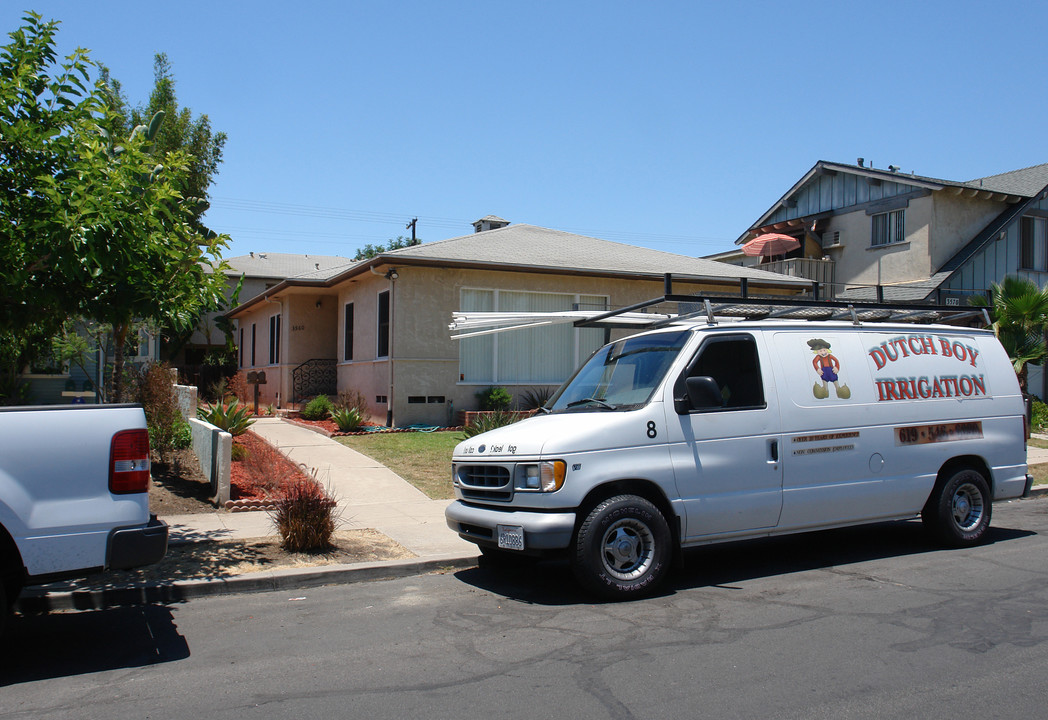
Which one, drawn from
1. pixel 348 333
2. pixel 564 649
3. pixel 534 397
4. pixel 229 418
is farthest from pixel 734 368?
pixel 348 333

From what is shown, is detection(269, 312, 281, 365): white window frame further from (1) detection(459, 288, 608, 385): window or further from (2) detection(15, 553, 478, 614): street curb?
(2) detection(15, 553, 478, 614): street curb

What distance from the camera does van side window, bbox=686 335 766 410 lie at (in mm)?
7227

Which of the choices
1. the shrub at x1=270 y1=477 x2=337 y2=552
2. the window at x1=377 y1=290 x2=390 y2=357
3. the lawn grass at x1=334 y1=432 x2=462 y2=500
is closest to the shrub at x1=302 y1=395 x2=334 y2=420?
the window at x1=377 y1=290 x2=390 y2=357

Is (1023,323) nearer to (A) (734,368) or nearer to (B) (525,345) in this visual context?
(B) (525,345)

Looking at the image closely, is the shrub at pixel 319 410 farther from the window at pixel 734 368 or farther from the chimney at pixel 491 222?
the window at pixel 734 368

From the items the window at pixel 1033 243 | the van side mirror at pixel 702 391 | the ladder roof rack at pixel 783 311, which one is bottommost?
the van side mirror at pixel 702 391

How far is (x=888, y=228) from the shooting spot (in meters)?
26.3

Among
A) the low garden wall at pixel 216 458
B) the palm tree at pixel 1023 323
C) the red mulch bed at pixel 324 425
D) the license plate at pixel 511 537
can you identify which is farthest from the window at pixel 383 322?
the palm tree at pixel 1023 323

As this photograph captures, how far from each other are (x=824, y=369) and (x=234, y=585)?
217 inches

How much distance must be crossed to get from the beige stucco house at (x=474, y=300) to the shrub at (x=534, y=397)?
0.50ft

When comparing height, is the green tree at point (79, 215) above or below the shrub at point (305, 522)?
above

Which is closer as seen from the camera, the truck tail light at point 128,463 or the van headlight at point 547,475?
the truck tail light at point 128,463

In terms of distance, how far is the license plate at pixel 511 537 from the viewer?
6.30 meters

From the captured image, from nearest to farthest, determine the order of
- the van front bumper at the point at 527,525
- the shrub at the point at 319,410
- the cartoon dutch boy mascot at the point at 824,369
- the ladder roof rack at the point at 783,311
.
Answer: the van front bumper at the point at 527,525
the cartoon dutch boy mascot at the point at 824,369
the ladder roof rack at the point at 783,311
the shrub at the point at 319,410
